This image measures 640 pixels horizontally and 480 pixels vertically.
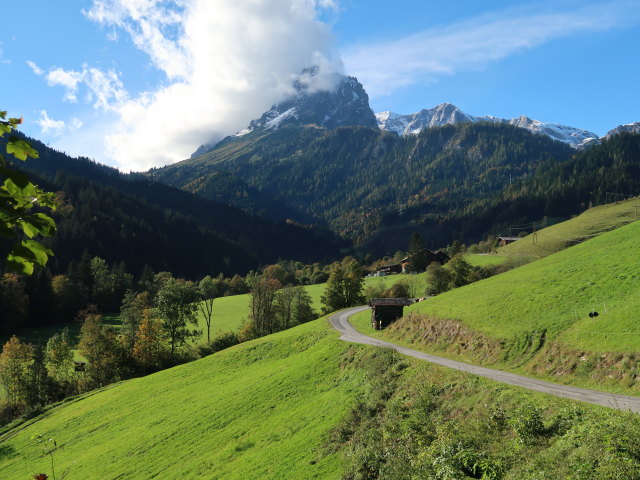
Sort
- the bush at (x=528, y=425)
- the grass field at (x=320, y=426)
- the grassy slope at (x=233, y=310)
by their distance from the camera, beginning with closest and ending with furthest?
the grass field at (x=320, y=426), the bush at (x=528, y=425), the grassy slope at (x=233, y=310)

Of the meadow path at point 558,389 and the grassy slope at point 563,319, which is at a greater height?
the grassy slope at point 563,319

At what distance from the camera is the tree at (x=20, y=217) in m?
4.50

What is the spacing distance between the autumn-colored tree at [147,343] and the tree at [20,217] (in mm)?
76673

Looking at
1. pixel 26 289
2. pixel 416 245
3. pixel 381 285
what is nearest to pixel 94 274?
pixel 26 289

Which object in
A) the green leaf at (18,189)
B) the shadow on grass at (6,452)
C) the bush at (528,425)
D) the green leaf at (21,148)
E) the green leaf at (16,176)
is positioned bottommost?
the shadow on grass at (6,452)

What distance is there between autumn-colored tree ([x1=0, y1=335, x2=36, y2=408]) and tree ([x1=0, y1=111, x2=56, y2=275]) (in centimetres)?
7979

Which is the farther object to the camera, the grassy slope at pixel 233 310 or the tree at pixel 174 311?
the grassy slope at pixel 233 310

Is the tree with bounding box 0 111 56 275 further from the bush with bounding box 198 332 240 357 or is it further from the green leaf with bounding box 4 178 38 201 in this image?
the bush with bounding box 198 332 240 357

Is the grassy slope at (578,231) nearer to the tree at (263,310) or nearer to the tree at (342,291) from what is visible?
the tree at (342,291)

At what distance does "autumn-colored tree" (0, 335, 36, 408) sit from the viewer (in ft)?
223

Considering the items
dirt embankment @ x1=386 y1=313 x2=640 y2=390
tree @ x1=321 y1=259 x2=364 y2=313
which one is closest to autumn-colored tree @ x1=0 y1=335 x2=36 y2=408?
tree @ x1=321 y1=259 x2=364 y2=313

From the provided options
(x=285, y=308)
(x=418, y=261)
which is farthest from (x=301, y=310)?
(x=418, y=261)

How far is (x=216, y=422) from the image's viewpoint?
36.6m

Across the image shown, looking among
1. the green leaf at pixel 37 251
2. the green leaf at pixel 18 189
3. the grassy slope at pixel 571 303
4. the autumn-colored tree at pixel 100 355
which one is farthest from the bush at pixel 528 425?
the autumn-colored tree at pixel 100 355
